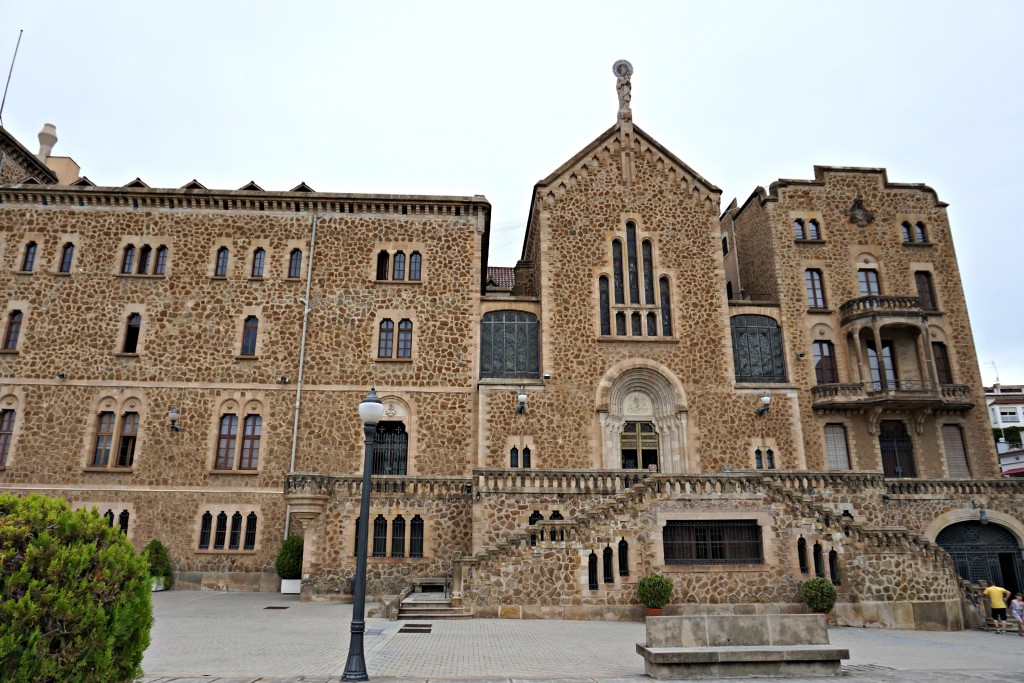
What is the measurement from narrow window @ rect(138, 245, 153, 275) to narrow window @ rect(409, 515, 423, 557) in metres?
16.2

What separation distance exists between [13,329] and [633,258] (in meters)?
25.8

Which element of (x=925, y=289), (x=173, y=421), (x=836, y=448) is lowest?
(x=836, y=448)

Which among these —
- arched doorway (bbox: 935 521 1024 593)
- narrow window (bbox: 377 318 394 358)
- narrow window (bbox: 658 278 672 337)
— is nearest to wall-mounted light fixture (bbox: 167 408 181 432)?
narrow window (bbox: 377 318 394 358)

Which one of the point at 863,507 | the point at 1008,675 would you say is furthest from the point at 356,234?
the point at 1008,675

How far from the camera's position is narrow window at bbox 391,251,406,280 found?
2728 centimetres

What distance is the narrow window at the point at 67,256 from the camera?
26359mm

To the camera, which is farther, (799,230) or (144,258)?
(799,230)

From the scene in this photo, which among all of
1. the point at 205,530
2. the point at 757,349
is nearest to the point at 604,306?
the point at 757,349

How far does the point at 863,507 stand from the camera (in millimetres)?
20391

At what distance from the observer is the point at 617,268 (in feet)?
88.9

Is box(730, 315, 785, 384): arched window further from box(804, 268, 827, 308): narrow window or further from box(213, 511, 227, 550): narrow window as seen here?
box(213, 511, 227, 550): narrow window

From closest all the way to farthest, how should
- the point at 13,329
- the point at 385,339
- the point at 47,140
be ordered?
the point at 13,329, the point at 385,339, the point at 47,140

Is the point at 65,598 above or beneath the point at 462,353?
beneath

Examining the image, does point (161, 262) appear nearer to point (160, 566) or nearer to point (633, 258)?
point (160, 566)
